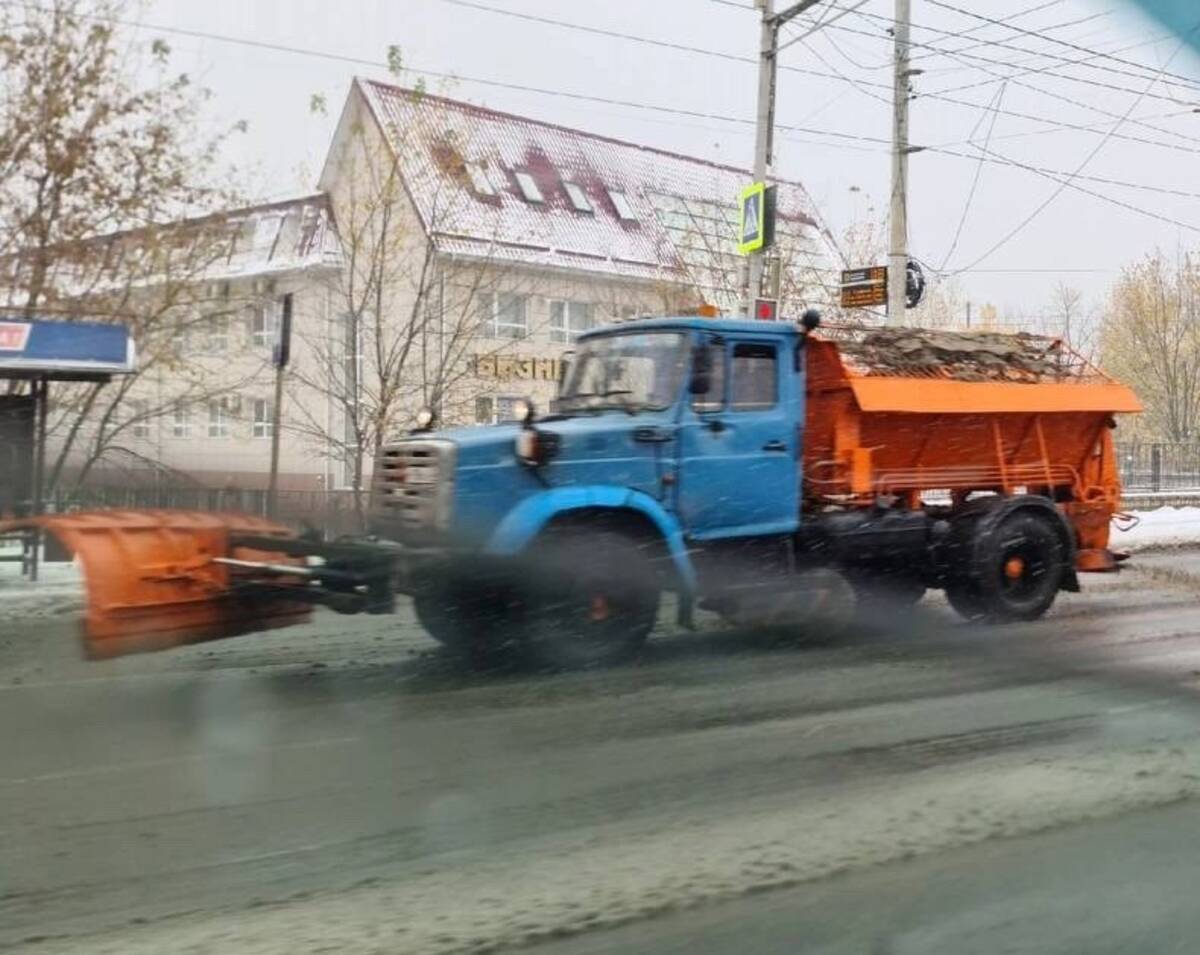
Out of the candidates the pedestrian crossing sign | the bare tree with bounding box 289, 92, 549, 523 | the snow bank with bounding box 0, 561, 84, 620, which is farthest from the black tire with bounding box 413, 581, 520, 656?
the pedestrian crossing sign

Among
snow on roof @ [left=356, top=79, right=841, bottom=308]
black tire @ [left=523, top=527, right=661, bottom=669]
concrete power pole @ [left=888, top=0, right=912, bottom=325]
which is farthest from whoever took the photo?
snow on roof @ [left=356, top=79, right=841, bottom=308]

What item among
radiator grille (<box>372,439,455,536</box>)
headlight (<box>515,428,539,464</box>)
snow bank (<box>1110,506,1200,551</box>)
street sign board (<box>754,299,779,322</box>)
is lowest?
snow bank (<box>1110,506,1200,551</box>)

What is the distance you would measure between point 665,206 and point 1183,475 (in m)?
14.6

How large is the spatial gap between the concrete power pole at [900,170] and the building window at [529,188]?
13.3 meters

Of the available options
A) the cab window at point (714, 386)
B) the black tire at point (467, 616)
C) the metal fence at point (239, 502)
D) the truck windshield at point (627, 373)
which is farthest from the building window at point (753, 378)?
the metal fence at point (239, 502)

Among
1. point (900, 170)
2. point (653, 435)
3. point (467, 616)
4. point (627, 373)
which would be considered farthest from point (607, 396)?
point (900, 170)

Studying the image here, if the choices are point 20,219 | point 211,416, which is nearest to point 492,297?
point 211,416

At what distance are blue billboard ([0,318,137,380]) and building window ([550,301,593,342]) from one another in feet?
61.2

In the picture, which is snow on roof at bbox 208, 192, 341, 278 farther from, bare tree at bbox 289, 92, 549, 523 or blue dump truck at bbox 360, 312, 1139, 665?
blue dump truck at bbox 360, 312, 1139, 665

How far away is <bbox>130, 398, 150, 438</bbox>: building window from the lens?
17.9 metres

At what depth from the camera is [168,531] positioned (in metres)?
7.49

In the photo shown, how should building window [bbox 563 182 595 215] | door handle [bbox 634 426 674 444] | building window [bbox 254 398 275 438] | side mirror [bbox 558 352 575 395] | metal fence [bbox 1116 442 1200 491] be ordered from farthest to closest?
building window [bbox 563 182 595 215] < metal fence [bbox 1116 442 1200 491] < building window [bbox 254 398 275 438] < side mirror [bbox 558 352 575 395] < door handle [bbox 634 426 674 444]

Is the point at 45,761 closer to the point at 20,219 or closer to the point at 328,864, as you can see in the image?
the point at 328,864

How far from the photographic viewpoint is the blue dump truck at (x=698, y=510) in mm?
7648
